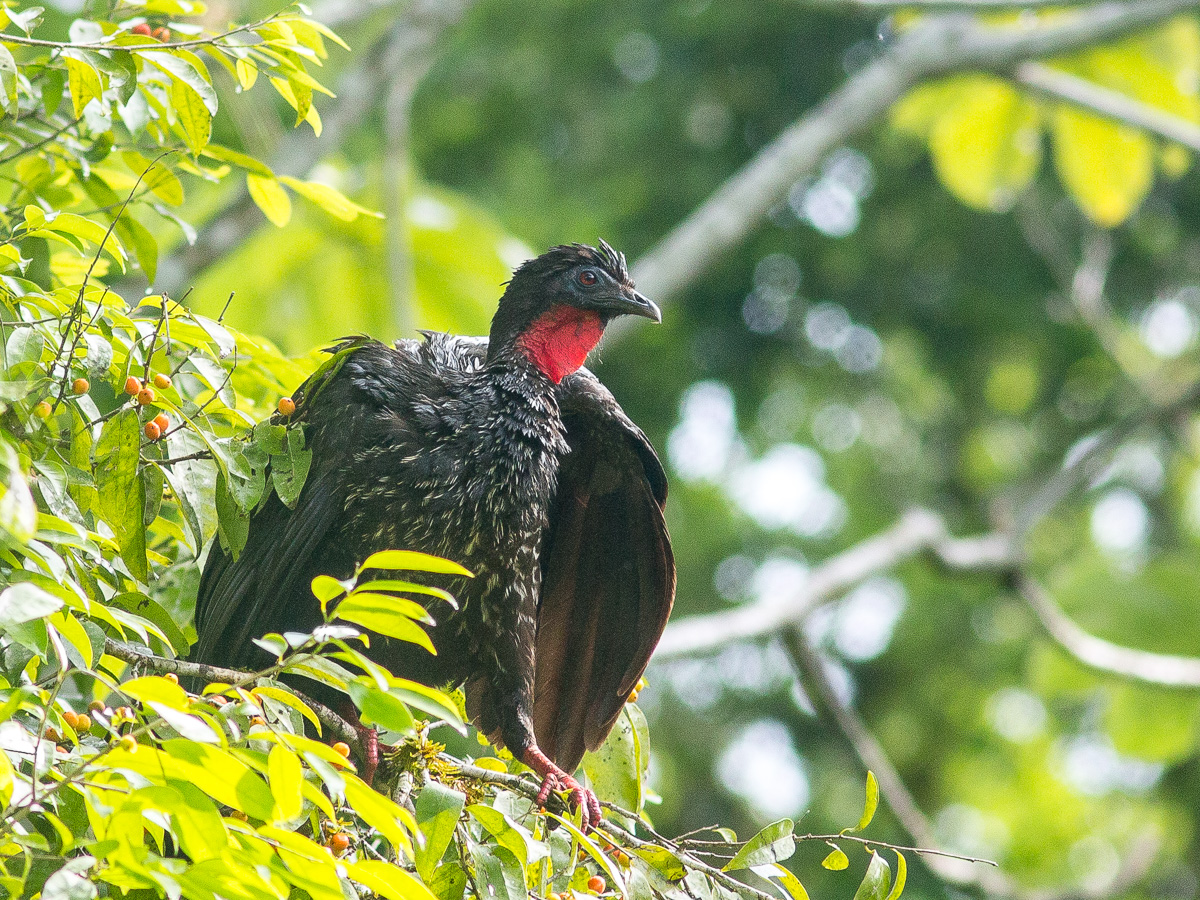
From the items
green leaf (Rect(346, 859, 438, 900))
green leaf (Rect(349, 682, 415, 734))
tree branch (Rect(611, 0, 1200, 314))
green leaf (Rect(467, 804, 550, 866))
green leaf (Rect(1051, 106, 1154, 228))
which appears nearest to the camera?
green leaf (Rect(349, 682, 415, 734))

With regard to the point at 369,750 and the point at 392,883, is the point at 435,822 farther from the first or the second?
the point at 369,750

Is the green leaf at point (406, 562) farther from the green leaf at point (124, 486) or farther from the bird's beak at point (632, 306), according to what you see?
the bird's beak at point (632, 306)

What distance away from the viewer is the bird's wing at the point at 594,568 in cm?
312

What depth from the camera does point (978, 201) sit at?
6629 mm

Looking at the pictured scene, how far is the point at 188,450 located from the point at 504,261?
3.08 metres

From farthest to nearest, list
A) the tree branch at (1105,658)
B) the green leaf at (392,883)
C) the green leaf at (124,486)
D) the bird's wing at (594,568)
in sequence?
the tree branch at (1105,658) → the bird's wing at (594,568) → the green leaf at (124,486) → the green leaf at (392,883)

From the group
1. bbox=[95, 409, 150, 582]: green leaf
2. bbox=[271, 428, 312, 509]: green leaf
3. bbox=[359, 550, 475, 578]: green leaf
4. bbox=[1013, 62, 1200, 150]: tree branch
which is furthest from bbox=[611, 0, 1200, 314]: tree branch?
bbox=[359, 550, 475, 578]: green leaf

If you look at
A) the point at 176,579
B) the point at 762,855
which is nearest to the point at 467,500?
the point at 176,579

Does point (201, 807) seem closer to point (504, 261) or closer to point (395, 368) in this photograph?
point (395, 368)

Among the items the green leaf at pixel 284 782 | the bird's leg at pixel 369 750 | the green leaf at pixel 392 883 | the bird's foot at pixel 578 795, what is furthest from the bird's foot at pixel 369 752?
the green leaf at pixel 284 782

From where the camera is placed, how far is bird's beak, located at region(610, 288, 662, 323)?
10.8 ft

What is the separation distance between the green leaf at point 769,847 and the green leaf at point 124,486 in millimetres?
996

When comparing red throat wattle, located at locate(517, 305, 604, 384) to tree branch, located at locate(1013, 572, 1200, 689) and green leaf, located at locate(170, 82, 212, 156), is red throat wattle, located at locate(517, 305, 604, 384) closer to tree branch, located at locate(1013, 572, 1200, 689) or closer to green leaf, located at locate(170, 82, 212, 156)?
green leaf, located at locate(170, 82, 212, 156)

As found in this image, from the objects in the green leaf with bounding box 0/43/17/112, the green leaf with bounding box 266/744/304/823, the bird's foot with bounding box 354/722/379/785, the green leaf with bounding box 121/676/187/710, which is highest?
the green leaf with bounding box 0/43/17/112
